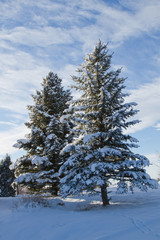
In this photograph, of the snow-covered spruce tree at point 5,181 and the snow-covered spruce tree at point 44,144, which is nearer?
the snow-covered spruce tree at point 44,144

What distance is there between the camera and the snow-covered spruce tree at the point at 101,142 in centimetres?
777

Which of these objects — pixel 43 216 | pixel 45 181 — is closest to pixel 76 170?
pixel 43 216

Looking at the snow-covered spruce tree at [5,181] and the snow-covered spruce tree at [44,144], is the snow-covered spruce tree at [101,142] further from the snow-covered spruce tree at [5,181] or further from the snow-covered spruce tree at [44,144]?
the snow-covered spruce tree at [5,181]

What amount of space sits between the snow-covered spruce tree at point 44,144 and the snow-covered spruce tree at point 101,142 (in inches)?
81.3

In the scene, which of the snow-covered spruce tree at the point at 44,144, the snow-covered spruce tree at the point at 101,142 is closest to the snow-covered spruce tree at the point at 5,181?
the snow-covered spruce tree at the point at 44,144

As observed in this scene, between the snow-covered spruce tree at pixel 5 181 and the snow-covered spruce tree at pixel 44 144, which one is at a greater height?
the snow-covered spruce tree at pixel 44 144

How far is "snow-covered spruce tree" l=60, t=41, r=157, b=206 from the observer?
7770mm

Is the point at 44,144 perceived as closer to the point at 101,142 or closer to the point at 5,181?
the point at 101,142

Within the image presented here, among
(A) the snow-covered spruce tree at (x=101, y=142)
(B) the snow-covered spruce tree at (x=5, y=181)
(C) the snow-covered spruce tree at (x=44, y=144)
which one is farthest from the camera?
(B) the snow-covered spruce tree at (x=5, y=181)

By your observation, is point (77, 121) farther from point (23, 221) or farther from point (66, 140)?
point (23, 221)

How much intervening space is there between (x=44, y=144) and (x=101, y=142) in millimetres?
6200

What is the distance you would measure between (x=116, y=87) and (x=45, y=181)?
28.3 feet

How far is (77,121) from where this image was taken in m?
9.10

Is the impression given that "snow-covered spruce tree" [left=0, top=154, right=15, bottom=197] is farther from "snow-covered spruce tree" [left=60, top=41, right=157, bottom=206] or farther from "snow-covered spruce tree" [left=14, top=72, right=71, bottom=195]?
"snow-covered spruce tree" [left=60, top=41, right=157, bottom=206]
